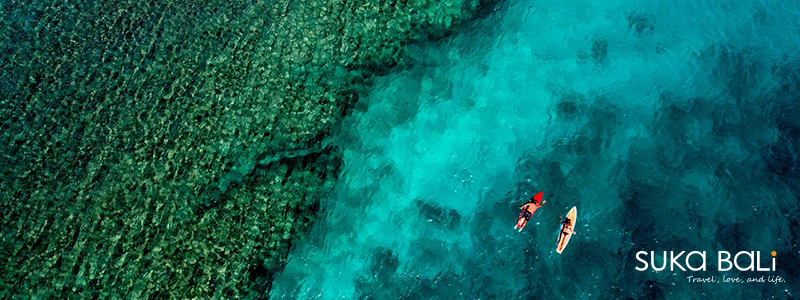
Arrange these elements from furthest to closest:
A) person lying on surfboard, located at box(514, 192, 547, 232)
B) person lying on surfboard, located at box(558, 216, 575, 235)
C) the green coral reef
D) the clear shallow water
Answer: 1. person lying on surfboard, located at box(514, 192, 547, 232)
2. person lying on surfboard, located at box(558, 216, 575, 235)
3. the clear shallow water
4. the green coral reef

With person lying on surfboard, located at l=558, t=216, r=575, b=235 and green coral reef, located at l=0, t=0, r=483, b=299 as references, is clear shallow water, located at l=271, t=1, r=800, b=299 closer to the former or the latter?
person lying on surfboard, located at l=558, t=216, r=575, b=235

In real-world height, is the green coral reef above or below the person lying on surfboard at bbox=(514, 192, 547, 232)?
above

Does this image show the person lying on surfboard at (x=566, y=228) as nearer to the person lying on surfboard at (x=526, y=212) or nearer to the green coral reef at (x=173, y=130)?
the person lying on surfboard at (x=526, y=212)

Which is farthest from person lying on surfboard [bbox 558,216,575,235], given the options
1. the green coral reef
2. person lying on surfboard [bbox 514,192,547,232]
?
the green coral reef

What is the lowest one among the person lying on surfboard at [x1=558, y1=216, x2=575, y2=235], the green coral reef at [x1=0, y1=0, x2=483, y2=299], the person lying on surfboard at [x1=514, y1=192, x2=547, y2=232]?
the person lying on surfboard at [x1=558, y1=216, x2=575, y2=235]

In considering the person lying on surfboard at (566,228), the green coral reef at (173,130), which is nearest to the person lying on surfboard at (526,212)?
the person lying on surfboard at (566,228)

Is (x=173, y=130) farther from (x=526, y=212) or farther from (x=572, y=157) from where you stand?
(x=572, y=157)

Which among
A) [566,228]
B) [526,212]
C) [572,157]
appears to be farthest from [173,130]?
[572,157]
